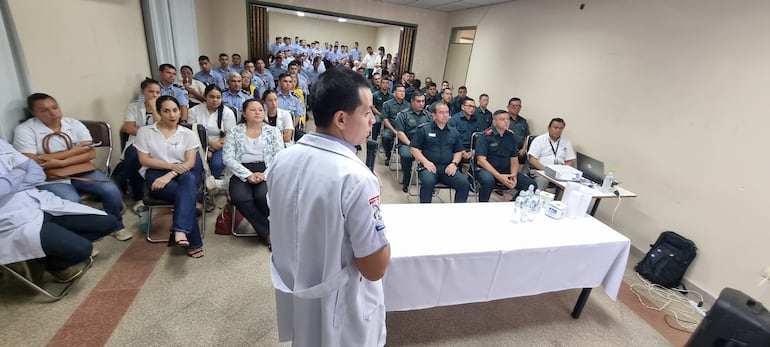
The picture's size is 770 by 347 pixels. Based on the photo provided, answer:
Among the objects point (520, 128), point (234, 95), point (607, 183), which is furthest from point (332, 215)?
point (520, 128)

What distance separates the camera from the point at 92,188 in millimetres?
2504

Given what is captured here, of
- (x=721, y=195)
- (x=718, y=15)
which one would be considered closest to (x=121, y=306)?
(x=721, y=195)

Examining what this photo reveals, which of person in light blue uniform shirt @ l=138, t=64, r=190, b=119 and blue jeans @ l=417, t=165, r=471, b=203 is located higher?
person in light blue uniform shirt @ l=138, t=64, r=190, b=119

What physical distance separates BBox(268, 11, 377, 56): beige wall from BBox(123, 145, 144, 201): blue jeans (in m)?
12.1

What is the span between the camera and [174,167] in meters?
2.72

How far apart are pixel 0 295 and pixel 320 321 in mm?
2367

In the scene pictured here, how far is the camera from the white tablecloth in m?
1.65

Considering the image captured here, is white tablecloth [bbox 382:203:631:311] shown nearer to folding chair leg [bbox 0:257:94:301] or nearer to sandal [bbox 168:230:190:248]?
sandal [bbox 168:230:190:248]

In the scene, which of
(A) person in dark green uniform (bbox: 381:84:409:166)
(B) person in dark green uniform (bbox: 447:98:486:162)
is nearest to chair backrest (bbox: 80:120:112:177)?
(A) person in dark green uniform (bbox: 381:84:409:166)

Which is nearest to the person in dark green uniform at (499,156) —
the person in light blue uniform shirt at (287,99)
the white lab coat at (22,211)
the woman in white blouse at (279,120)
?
the woman in white blouse at (279,120)

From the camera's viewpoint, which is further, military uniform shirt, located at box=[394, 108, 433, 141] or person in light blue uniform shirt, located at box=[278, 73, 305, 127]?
military uniform shirt, located at box=[394, 108, 433, 141]

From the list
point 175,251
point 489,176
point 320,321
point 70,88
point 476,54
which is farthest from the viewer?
point 476,54

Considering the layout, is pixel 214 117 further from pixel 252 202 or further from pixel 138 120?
pixel 252 202

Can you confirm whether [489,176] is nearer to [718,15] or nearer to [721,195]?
[721,195]
